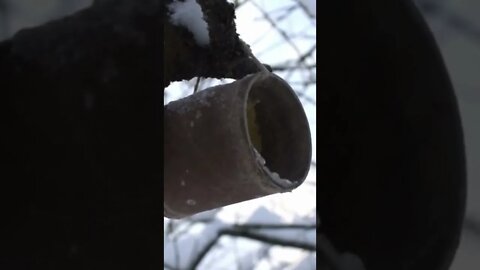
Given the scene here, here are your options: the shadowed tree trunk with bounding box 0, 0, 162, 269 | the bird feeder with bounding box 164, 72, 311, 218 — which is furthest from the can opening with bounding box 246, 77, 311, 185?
the shadowed tree trunk with bounding box 0, 0, 162, 269

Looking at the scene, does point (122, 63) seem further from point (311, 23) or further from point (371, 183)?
point (311, 23)

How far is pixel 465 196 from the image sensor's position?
70 cm

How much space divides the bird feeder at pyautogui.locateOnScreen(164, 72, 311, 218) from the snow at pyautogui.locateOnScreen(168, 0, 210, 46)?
76 millimetres

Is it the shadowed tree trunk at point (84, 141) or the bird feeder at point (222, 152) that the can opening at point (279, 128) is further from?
the shadowed tree trunk at point (84, 141)

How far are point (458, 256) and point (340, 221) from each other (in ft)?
0.44

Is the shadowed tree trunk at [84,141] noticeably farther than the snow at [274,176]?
No

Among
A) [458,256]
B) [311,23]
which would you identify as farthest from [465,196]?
[311,23]

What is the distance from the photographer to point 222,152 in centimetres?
67

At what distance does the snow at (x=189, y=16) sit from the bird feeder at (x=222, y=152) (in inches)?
3.0

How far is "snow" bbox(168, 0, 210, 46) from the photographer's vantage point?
70 centimetres

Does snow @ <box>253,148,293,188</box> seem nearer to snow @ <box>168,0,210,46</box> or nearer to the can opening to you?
the can opening

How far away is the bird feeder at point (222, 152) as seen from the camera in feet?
2.17

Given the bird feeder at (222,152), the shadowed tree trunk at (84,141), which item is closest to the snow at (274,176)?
the bird feeder at (222,152)

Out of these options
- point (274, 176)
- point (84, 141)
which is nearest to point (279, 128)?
point (274, 176)
